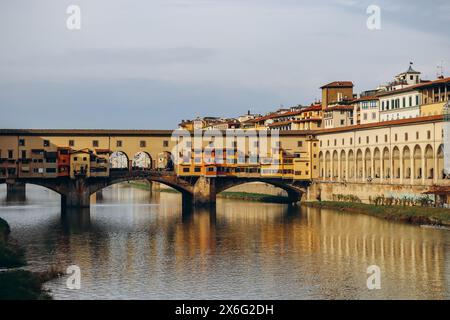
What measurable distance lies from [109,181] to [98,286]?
4723 cm

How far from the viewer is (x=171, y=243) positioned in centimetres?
5631

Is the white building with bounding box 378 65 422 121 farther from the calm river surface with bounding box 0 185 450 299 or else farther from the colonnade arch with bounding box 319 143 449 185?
the calm river surface with bounding box 0 185 450 299

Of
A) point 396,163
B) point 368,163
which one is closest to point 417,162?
point 396,163

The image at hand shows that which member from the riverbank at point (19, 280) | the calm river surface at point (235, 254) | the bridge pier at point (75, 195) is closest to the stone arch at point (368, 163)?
the calm river surface at point (235, 254)

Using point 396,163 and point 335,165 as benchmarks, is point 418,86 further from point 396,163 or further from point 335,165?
point 335,165

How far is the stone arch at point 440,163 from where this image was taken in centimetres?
6938

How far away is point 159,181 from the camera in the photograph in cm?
8850

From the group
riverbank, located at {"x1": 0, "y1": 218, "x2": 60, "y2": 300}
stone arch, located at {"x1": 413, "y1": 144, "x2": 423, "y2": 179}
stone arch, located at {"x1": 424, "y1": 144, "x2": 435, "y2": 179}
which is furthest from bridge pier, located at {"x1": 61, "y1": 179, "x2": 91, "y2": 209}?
riverbank, located at {"x1": 0, "y1": 218, "x2": 60, "y2": 300}

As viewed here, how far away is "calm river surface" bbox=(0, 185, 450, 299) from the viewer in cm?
3903

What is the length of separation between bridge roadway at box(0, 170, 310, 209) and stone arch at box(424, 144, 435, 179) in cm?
2181

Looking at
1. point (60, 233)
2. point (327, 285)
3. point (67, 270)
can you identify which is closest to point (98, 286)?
point (67, 270)

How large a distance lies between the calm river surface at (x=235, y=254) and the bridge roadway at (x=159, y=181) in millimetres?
5079

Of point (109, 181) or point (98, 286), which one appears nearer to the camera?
point (98, 286)

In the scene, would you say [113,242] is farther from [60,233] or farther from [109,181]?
[109,181]
